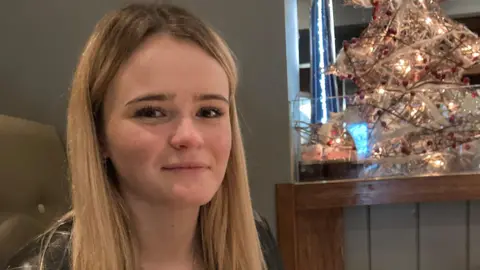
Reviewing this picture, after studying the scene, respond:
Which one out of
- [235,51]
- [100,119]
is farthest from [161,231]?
[235,51]

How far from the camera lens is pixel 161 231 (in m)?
0.89

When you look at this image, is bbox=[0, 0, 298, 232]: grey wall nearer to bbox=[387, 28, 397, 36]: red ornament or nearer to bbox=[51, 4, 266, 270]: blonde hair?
bbox=[387, 28, 397, 36]: red ornament

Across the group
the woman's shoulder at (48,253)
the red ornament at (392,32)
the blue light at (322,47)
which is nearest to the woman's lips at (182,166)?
the woman's shoulder at (48,253)

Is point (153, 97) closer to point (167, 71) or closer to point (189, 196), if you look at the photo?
point (167, 71)

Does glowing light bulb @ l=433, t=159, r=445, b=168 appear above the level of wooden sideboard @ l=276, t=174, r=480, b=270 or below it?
above

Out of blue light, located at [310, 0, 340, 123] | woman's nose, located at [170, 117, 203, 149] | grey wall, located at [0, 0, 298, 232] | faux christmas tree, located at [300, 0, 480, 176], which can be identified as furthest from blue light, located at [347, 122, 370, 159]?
woman's nose, located at [170, 117, 203, 149]

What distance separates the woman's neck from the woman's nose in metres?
0.13

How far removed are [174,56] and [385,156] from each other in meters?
0.78

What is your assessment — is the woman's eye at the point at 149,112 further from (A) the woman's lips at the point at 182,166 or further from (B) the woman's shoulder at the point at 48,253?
(B) the woman's shoulder at the point at 48,253

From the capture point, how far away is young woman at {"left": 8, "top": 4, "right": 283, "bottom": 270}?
80cm

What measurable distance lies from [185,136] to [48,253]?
323mm

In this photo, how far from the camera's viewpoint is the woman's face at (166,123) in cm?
Result: 80

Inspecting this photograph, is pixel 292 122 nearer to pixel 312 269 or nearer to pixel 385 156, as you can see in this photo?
pixel 385 156

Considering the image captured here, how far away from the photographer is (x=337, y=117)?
4.74 feet
